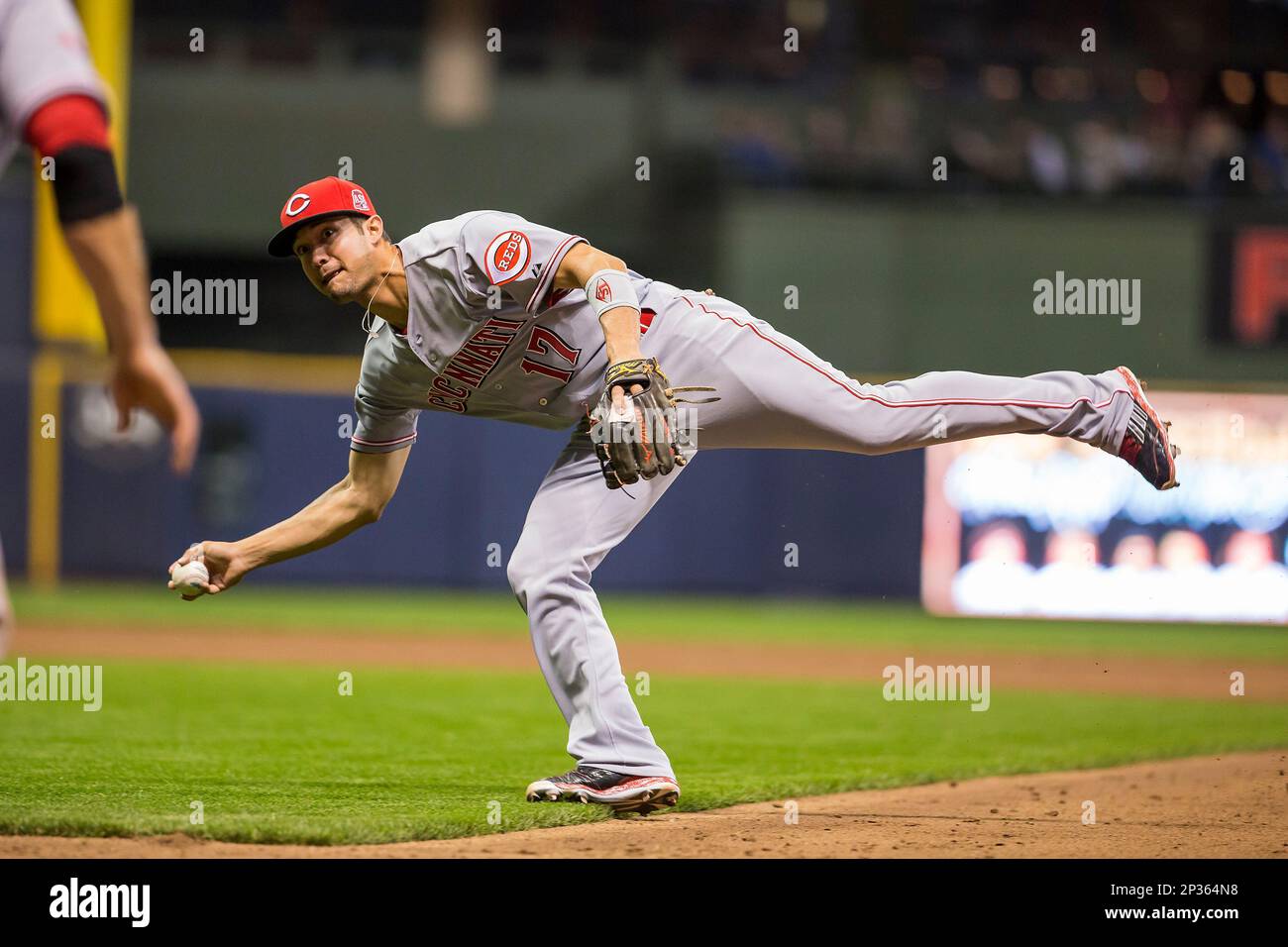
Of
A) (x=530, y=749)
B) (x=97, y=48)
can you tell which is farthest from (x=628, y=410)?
(x=97, y=48)

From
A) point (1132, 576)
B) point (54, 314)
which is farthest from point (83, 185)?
point (54, 314)

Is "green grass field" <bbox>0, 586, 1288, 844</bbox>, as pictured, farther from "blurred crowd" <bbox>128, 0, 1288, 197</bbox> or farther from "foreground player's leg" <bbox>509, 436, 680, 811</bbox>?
"blurred crowd" <bbox>128, 0, 1288, 197</bbox>

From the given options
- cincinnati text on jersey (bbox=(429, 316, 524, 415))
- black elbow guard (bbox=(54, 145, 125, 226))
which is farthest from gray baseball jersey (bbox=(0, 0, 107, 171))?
cincinnati text on jersey (bbox=(429, 316, 524, 415))

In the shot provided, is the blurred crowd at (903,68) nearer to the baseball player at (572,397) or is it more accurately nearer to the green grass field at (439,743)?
the green grass field at (439,743)

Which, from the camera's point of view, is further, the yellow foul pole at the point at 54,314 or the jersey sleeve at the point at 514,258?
the yellow foul pole at the point at 54,314

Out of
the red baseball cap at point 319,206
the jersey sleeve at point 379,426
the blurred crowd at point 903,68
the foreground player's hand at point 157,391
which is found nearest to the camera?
the foreground player's hand at point 157,391

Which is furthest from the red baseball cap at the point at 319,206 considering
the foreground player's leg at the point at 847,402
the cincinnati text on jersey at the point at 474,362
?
the foreground player's leg at the point at 847,402
